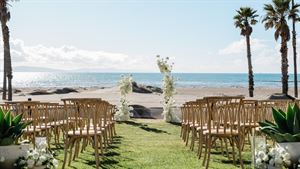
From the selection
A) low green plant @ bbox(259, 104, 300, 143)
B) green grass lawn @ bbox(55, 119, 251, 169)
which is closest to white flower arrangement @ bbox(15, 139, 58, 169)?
green grass lawn @ bbox(55, 119, 251, 169)

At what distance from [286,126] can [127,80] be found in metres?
13.4

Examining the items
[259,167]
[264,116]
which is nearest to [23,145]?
[259,167]

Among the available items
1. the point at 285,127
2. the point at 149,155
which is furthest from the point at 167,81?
the point at 285,127

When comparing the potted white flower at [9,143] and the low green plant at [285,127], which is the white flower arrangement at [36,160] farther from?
the low green plant at [285,127]

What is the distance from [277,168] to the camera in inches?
204

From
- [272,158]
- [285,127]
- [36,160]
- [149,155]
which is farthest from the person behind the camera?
[149,155]

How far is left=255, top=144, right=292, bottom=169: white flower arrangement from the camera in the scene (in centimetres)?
516

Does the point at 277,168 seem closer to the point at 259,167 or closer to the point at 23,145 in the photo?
the point at 259,167

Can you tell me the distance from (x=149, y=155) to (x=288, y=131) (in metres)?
3.76

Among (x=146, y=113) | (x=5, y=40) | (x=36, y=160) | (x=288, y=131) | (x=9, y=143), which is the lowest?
(x=146, y=113)

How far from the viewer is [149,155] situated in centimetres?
902

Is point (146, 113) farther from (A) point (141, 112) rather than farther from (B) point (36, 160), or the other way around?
(B) point (36, 160)

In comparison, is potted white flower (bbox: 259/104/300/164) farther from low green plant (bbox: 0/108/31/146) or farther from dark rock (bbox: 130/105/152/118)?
dark rock (bbox: 130/105/152/118)

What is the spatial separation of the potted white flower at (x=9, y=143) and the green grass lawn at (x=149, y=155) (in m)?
2.15
